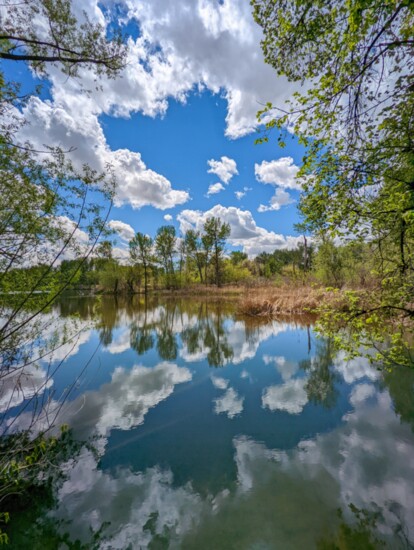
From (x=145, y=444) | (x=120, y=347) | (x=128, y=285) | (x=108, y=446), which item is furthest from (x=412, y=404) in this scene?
(x=128, y=285)

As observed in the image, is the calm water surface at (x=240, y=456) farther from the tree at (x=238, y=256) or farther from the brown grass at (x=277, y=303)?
→ the tree at (x=238, y=256)

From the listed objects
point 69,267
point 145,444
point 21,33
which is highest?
point 21,33

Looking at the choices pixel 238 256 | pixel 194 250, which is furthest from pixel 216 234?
pixel 238 256

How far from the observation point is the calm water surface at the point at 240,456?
2521 millimetres

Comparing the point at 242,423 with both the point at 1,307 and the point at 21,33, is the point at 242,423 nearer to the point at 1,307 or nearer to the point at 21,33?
the point at 1,307

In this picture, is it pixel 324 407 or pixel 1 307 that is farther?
pixel 324 407

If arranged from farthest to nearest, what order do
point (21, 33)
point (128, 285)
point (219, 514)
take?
point (128, 285) < point (21, 33) < point (219, 514)

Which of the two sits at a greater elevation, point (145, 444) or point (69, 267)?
point (69, 267)

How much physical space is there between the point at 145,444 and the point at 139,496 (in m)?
1.04

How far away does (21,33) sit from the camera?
4250 mm

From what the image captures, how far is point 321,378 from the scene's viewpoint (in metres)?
6.42

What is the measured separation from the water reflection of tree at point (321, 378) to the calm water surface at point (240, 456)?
0.04 m

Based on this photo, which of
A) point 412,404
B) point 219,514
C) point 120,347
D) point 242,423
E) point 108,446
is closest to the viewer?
point 219,514

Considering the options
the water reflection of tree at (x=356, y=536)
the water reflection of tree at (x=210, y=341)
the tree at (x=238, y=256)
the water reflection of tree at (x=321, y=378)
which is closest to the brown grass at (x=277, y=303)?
the water reflection of tree at (x=210, y=341)
